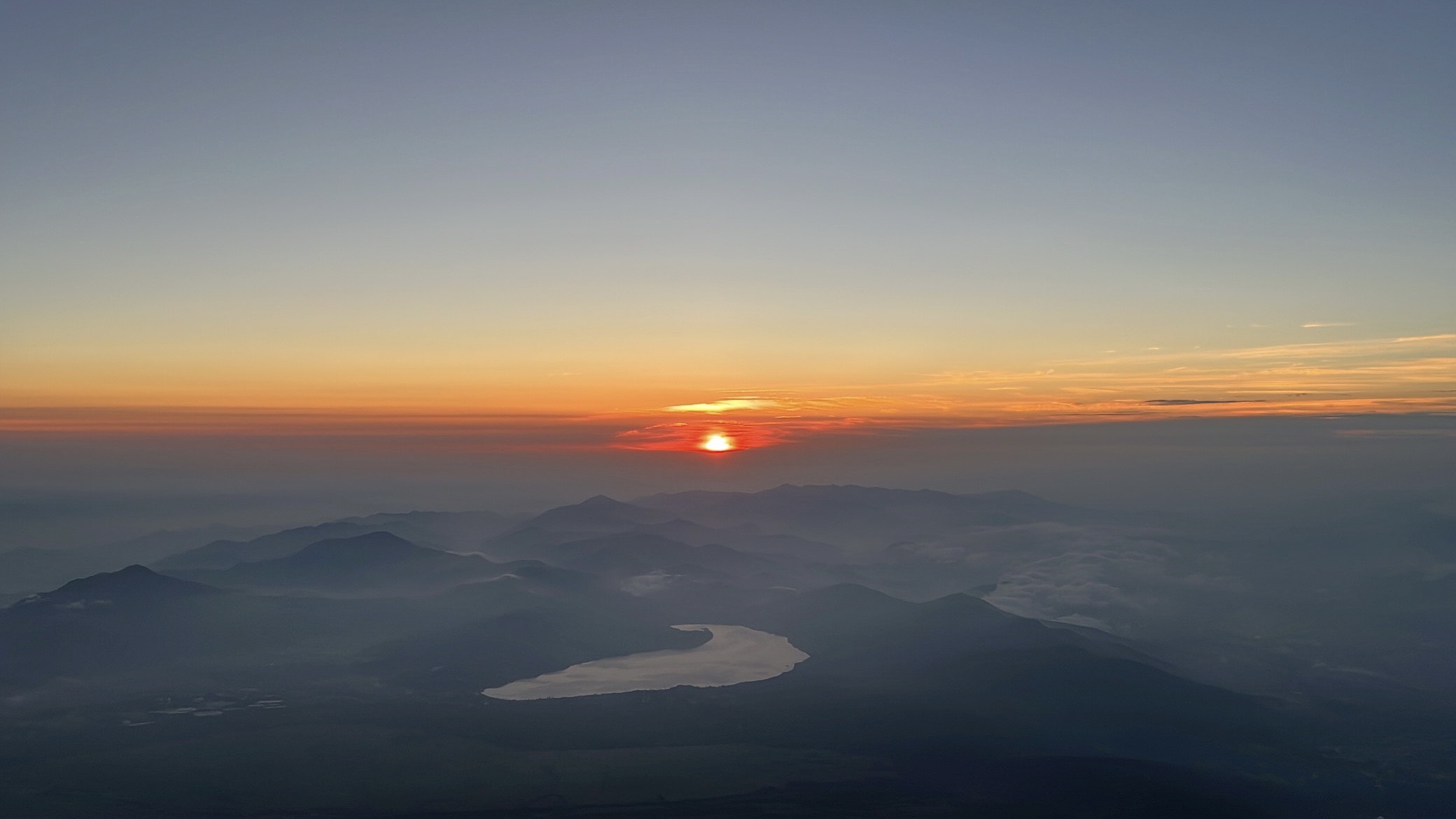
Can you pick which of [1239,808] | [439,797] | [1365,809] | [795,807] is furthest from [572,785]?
[1365,809]

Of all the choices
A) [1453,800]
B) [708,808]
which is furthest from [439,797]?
[1453,800]

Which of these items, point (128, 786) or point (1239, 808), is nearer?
point (1239, 808)

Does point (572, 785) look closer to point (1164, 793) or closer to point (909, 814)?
point (909, 814)

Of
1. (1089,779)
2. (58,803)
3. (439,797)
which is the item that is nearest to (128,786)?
(58,803)

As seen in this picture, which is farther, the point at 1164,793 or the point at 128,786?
the point at 128,786

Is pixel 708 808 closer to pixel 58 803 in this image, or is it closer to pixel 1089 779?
pixel 1089 779

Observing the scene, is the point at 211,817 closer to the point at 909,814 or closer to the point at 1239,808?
the point at 909,814

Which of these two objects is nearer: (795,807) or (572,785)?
(795,807)
